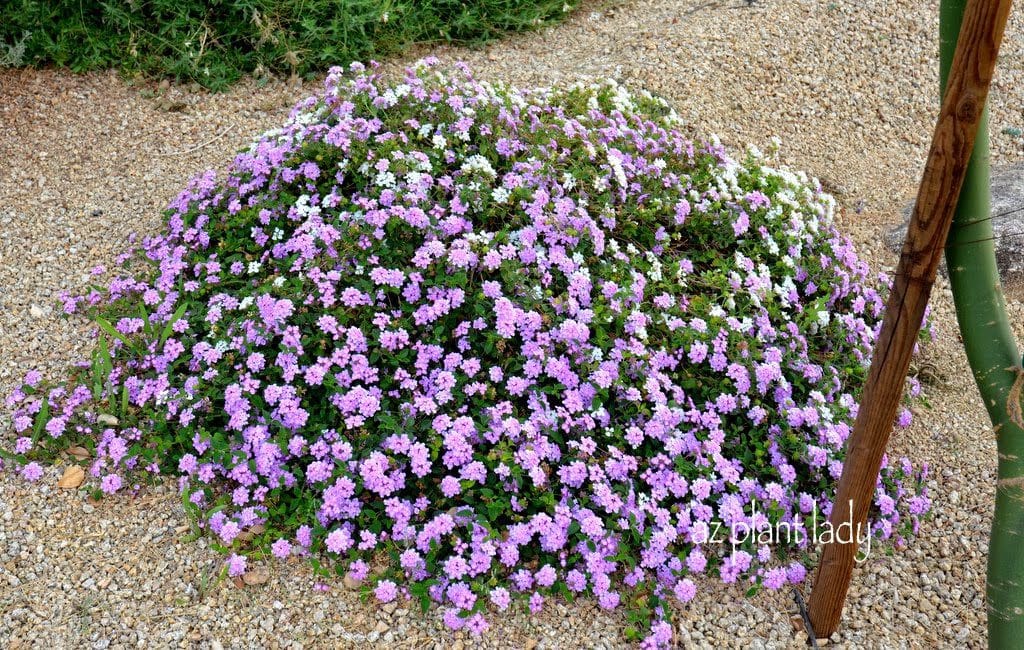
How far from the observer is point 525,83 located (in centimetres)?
511

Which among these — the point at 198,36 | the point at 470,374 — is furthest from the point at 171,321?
the point at 198,36

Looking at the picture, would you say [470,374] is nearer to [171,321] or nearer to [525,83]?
[171,321]

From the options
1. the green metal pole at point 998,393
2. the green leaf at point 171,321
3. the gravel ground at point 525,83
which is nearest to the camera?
the green metal pole at point 998,393

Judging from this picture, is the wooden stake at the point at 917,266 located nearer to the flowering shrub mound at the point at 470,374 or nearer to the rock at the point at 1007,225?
the flowering shrub mound at the point at 470,374

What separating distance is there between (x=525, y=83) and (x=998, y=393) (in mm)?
3536

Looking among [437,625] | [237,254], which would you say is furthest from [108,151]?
[437,625]

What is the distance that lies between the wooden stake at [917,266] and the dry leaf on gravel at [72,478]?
2513 millimetres

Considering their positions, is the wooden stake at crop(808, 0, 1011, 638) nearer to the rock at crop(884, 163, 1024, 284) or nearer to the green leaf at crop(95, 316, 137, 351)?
the rock at crop(884, 163, 1024, 284)

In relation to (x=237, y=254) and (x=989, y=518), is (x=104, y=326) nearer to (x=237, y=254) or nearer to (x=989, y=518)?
(x=237, y=254)

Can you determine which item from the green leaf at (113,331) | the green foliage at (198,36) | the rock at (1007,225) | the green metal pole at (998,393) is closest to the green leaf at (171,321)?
the green leaf at (113,331)

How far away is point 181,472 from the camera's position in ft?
9.55

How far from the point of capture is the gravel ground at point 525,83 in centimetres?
259

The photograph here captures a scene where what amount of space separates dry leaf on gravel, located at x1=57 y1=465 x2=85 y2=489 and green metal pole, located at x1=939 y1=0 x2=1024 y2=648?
288 cm

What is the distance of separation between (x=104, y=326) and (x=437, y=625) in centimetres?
166
